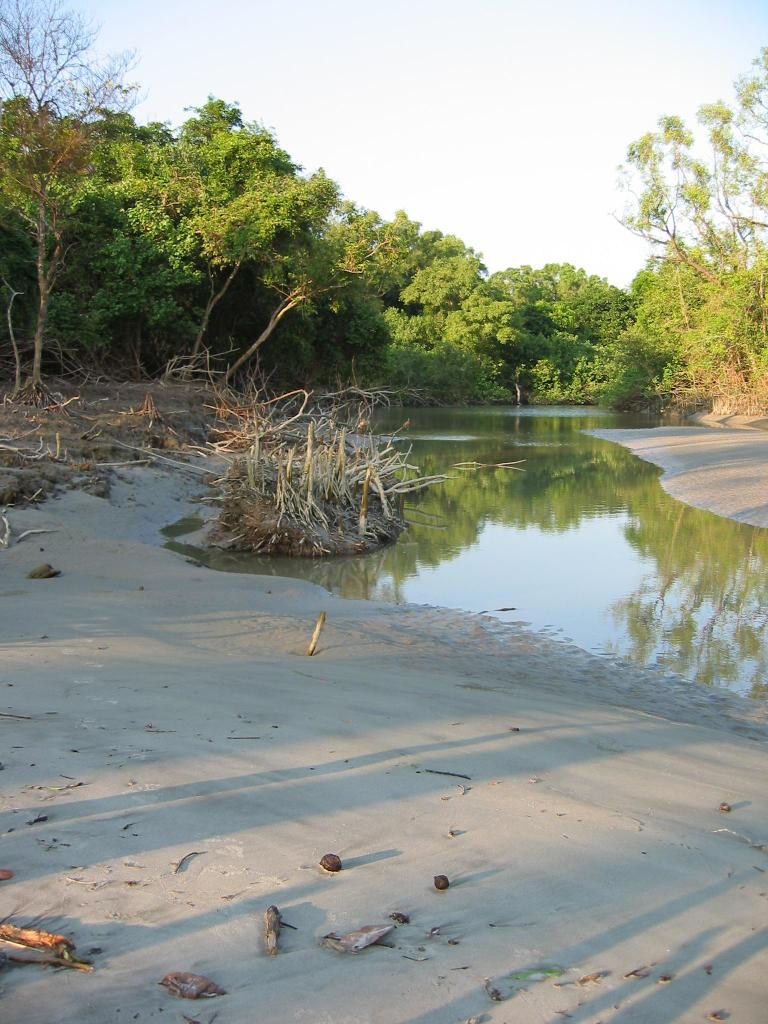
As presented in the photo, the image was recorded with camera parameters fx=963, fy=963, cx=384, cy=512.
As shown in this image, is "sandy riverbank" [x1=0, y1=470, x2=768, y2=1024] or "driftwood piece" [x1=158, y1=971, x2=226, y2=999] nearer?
"driftwood piece" [x1=158, y1=971, x2=226, y2=999]

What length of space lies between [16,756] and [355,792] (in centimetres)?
112

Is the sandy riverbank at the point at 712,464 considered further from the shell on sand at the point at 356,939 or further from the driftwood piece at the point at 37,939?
the driftwood piece at the point at 37,939

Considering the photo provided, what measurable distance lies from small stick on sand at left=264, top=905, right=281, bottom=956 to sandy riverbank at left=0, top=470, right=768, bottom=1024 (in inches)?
1.1

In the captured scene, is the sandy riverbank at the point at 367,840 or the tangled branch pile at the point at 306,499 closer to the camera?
the sandy riverbank at the point at 367,840

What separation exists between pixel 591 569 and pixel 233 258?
1337 cm

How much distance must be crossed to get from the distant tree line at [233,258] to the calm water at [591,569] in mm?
3407

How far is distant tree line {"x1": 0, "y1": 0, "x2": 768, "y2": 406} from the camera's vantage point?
16.2 metres

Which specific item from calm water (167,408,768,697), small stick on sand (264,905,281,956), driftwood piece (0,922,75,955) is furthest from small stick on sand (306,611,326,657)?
driftwood piece (0,922,75,955)

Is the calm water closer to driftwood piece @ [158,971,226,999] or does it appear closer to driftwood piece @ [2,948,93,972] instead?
driftwood piece @ [158,971,226,999]

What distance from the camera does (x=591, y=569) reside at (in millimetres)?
10055

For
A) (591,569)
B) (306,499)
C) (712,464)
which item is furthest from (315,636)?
(712,464)

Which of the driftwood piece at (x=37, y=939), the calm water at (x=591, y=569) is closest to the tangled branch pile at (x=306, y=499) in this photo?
the calm water at (x=591, y=569)

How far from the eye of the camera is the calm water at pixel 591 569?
23.6 ft

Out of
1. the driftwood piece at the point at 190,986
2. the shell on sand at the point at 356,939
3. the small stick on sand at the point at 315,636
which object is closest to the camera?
the driftwood piece at the point at 190,986
